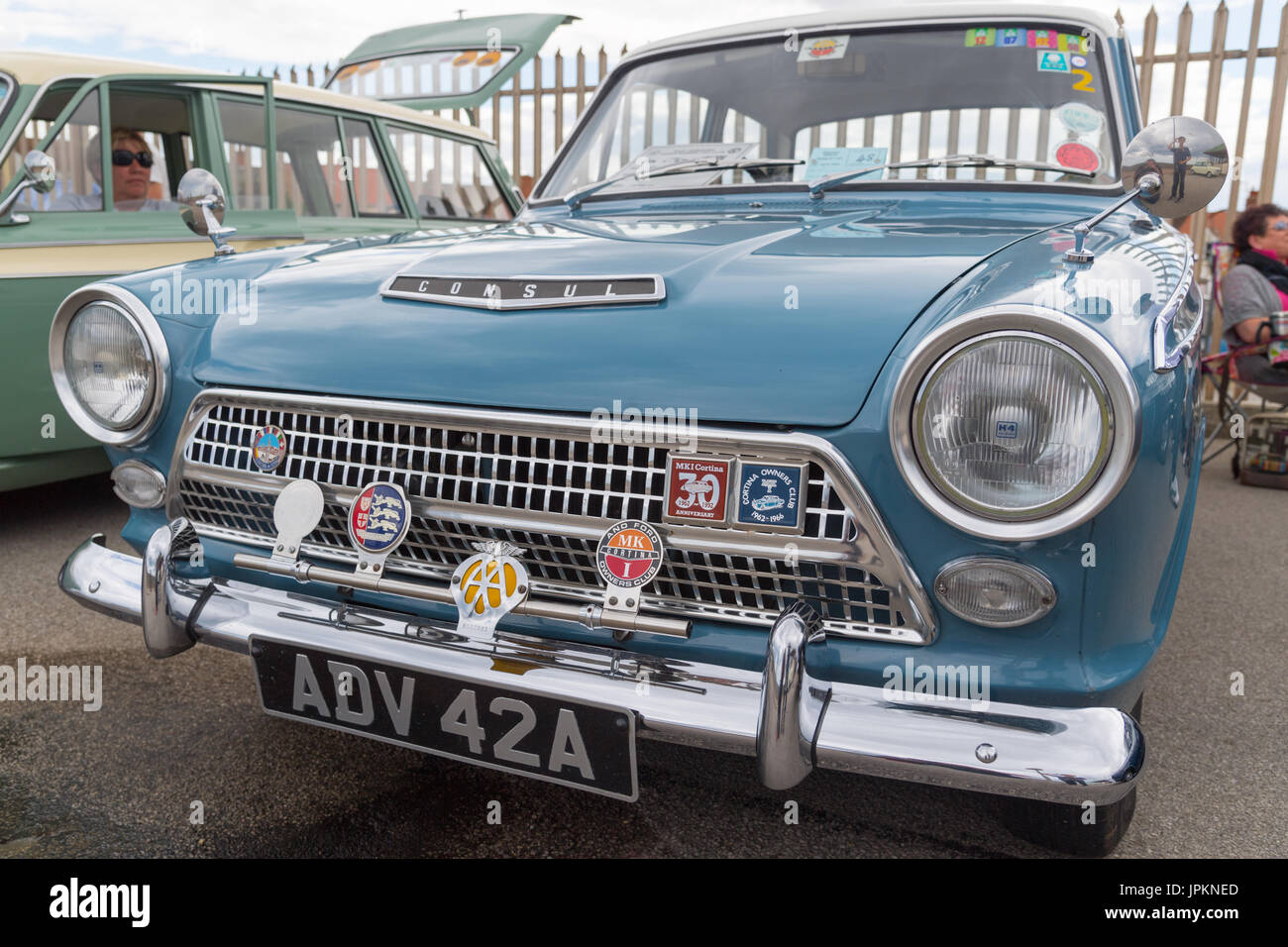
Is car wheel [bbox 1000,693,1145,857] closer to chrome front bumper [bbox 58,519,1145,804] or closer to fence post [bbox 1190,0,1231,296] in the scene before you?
chrome front bumper [bbox 58,519,1145,804]

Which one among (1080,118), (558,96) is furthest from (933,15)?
(558,96)

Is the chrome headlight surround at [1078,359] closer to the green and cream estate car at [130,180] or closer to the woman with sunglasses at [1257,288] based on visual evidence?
the green and cream estate car at [130,180]

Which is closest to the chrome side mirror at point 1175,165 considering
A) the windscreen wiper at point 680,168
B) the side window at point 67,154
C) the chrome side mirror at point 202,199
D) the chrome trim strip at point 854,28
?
the chrome trim strip at point 854,28

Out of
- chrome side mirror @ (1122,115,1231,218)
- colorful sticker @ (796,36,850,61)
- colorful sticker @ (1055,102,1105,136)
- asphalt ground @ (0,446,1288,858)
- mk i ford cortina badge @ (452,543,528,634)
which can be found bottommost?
asphalt ground @ (0,446,1288,858)

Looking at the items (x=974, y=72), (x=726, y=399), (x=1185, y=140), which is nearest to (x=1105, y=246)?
(x=1185, y=140)

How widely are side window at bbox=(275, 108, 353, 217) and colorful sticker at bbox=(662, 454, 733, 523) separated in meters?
3.74

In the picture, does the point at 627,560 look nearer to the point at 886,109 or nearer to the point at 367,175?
the point at 886,109

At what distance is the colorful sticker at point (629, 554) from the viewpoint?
1451mm

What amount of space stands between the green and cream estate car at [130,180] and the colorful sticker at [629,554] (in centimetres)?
201

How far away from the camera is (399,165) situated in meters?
5.27

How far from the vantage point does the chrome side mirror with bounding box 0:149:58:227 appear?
320cm

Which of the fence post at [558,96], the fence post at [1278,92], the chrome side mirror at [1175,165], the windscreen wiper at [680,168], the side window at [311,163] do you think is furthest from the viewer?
the fence post at [558,96]

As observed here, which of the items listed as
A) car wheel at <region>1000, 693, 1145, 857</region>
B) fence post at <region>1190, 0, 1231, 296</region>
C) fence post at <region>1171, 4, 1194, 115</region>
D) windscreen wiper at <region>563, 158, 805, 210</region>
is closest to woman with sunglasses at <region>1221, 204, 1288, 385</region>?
fence post at <region>1190, 0, 1231, 296</region>

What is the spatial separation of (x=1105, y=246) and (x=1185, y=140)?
29 cm
